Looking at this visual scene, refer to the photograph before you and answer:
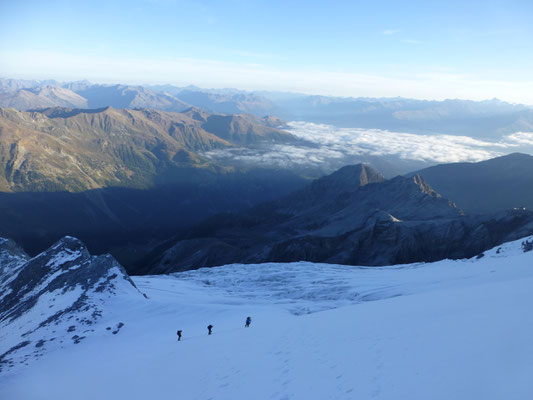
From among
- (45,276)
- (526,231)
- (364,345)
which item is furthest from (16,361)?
(526,231)

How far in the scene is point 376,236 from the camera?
10931 centimetres

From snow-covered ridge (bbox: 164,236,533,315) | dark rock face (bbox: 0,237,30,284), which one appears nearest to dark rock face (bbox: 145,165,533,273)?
snow-covered ridge (bbox: 164,236,533,315)

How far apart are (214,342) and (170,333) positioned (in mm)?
8032

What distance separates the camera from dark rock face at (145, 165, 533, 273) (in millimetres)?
98375

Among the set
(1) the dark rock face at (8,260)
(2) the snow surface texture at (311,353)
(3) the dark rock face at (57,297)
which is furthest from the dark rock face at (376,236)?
(3) the dark rock face at (57,297)

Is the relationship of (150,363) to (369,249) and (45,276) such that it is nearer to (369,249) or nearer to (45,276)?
(45,276)

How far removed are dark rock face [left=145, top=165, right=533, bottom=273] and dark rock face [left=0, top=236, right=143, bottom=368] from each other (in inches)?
2626

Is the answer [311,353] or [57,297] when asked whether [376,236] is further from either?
[311,353]

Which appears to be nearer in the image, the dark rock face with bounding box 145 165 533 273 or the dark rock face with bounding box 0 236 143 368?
the dark rock face with bounding box 0 236 143 368

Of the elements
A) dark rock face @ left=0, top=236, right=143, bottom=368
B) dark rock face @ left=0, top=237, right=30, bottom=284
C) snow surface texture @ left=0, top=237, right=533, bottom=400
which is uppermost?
snow surface texture @ left=0, top=237, right=533, bottom=400

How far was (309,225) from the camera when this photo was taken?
6038 inches

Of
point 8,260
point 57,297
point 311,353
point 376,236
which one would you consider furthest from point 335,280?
point 8,260

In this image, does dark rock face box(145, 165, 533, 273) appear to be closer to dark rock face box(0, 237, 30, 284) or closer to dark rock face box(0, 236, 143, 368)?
dark rock face box(0, 237, 30, 284)

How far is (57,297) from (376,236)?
302 feet
